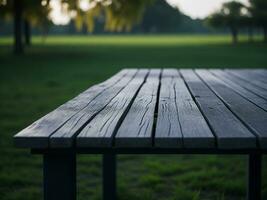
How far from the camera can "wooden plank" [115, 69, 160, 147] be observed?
1.65 meters

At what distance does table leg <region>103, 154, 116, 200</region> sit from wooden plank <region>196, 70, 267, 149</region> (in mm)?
891

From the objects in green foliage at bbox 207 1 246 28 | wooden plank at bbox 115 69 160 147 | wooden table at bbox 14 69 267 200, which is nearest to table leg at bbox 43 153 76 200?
wooden table at bbox 14 69 267 200

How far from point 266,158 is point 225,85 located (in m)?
1.55

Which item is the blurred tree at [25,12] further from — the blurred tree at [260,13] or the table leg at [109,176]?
the blurred tree at [260,13]

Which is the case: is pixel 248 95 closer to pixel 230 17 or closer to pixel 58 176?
pixel 58 176

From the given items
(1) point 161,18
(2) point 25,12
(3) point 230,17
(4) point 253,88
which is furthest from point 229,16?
(4) point 253,88

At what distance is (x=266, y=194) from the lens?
11.4 ft

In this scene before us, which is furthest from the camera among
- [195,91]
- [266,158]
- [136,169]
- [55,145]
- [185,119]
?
[266,158]

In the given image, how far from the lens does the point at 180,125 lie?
1882 millimetres

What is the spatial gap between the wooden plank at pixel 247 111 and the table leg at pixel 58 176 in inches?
28.2

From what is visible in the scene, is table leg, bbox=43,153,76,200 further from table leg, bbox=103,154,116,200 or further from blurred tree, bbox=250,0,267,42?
blurred tree, bbox=250,0,267,42

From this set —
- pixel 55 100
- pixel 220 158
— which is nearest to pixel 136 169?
pixel 220 158

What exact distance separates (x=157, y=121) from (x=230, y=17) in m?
62.2

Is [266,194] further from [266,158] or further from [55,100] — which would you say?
[55,100]
